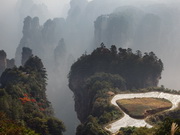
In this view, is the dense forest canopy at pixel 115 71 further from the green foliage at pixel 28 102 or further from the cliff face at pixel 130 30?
the cliff face at pixel 130 30

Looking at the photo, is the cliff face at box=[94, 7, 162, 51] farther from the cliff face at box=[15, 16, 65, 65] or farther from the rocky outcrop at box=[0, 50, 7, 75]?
the rocky outcrop at box=[0, 50, 7, 75]

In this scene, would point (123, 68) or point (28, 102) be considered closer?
point (28, 102)

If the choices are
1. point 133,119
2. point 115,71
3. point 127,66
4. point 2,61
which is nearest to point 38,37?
point 2,61

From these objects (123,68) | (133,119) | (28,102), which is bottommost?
(133,119)

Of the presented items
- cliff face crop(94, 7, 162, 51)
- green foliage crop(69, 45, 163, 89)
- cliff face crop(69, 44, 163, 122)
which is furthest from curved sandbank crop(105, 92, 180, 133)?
cliff face crop(94, 7, 162, 51)

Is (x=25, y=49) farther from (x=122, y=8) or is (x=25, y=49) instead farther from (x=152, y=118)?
(x=152, y=118)

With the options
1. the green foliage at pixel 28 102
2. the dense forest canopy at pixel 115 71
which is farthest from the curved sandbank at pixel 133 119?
the dense forest canopy at pixel 115 71

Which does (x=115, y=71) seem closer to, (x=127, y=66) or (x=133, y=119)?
(x=127, y=66)

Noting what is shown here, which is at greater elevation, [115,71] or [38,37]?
[38,37]

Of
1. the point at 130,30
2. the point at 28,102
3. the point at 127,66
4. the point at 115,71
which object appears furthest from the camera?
the point at 130,30

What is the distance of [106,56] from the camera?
75.2m

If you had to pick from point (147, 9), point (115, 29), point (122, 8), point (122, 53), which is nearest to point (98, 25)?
point (115, 29)

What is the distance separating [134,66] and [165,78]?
212 feet

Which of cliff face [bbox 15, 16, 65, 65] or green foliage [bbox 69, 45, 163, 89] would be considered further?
cliff face [bbox 15, 16, 65, 65]
